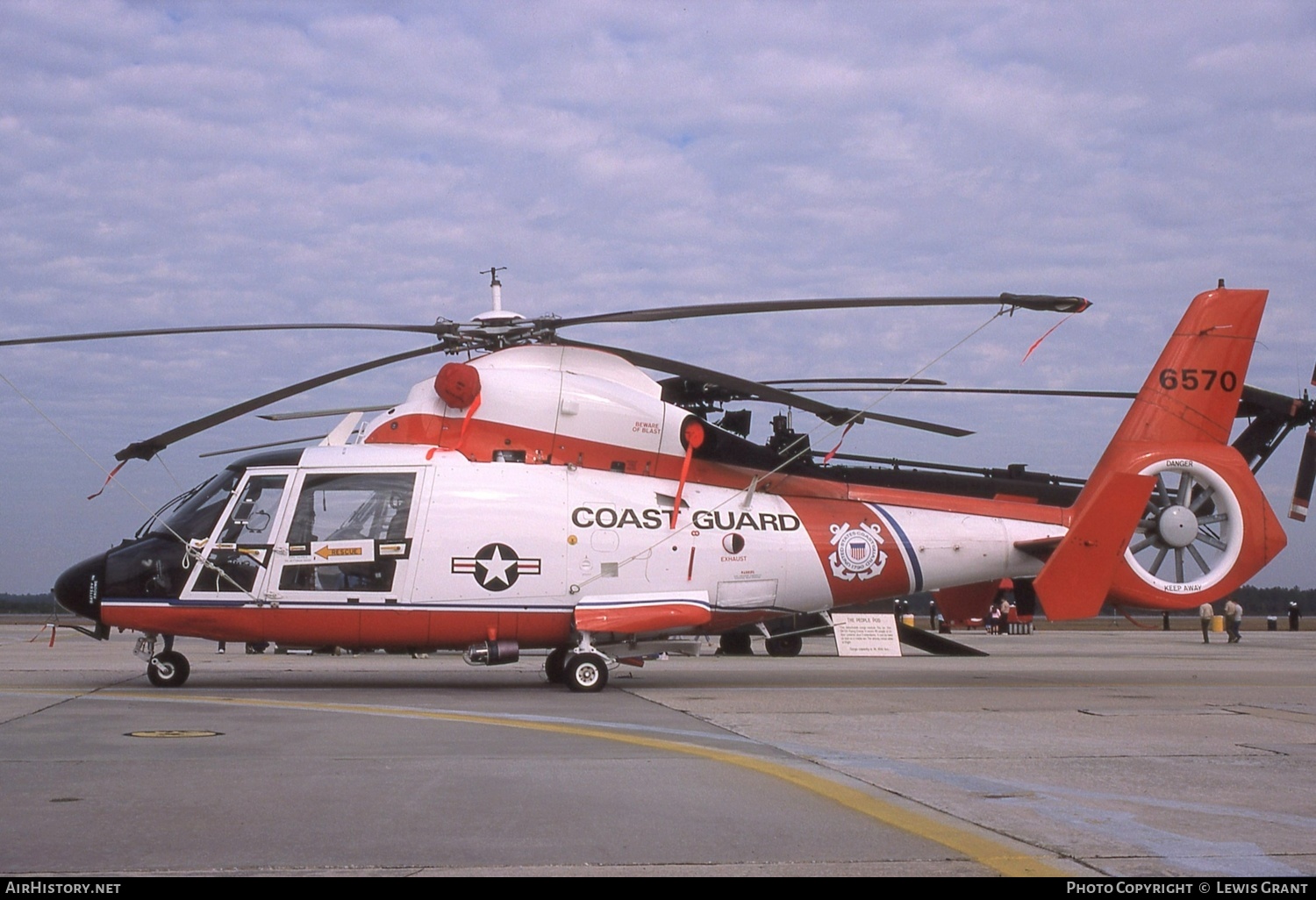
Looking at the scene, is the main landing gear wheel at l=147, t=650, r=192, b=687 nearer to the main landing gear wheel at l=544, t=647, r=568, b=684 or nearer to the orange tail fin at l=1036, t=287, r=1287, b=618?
the main landing gear wheel at l=544, t=647, r=568, b=684

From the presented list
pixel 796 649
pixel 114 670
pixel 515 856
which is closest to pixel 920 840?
pixel 515 856

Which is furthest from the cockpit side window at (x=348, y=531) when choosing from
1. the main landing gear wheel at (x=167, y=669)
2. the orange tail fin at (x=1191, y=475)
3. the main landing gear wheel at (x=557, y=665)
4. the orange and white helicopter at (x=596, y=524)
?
the orange tail fin at (x=1191, y=475)

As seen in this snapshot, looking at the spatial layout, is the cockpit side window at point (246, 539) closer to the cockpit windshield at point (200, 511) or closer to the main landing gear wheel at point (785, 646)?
the cockpit windshield at point (200, 511)

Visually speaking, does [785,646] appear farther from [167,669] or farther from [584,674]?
[167,669]

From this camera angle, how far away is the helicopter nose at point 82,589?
47.5 ft

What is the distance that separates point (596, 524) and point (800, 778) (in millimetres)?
7610

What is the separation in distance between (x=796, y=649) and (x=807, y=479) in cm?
1036

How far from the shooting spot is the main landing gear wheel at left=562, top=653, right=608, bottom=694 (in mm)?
14508

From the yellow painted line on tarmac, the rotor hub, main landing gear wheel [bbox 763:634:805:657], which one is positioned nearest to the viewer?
the yellow painted line on tarmac

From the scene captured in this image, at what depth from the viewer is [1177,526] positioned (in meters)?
16.5

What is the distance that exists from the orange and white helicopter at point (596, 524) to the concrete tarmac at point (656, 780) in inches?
38.0

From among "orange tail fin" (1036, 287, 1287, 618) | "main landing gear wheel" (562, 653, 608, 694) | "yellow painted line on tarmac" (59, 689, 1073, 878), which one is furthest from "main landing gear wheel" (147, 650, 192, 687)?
"orange tail fin" (1036, 287, 1287, 618)

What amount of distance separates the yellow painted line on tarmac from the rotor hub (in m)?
9.62

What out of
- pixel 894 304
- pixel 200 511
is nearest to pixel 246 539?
pixel 200 511
